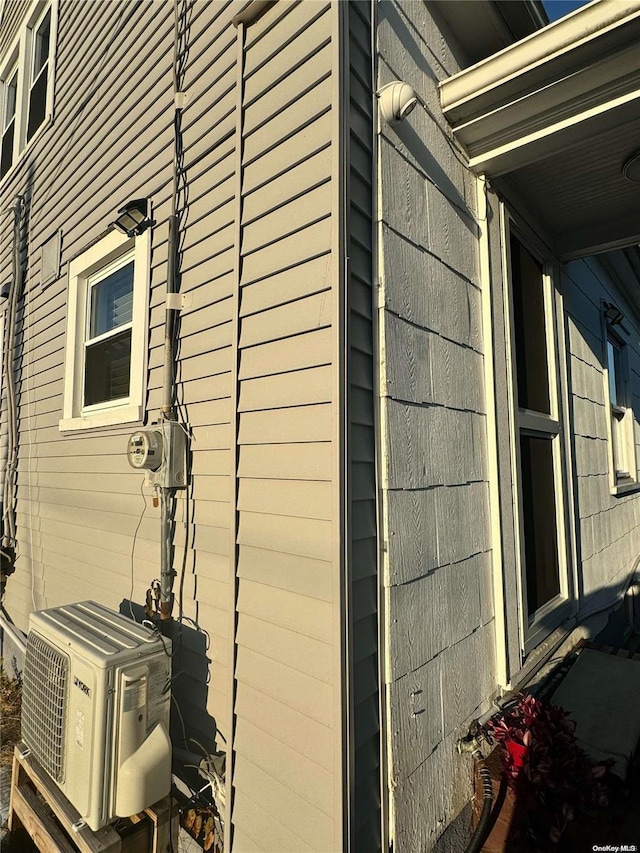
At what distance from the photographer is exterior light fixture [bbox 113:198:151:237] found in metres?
2.95

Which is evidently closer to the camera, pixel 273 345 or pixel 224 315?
pixel 273 345

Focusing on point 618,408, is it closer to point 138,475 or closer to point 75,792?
point 138,475

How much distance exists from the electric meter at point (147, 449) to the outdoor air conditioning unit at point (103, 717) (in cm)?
81

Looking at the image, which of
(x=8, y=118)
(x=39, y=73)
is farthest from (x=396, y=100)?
(x=8, y=118)

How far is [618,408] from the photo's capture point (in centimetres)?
532

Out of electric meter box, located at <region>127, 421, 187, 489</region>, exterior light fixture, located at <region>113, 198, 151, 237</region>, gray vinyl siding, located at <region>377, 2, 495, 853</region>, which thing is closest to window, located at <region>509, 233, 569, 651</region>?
gray vinyl siding, located at <region>377, 2, 495, 853</region>

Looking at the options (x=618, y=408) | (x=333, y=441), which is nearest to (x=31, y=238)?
(x=333, y=441)

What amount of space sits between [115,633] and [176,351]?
1489 millimetres

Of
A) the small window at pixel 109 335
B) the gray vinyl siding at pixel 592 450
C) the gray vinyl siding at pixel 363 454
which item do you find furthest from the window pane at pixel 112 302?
the gray vinyl siding at pixel 592 450

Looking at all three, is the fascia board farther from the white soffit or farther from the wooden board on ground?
the wooden board on ground

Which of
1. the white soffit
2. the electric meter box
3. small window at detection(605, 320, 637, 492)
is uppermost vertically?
the white soffit

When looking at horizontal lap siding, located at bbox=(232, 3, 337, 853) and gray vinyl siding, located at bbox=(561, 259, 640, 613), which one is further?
gray vinyl siding, located at bbox=(561, 259, 640, 613)

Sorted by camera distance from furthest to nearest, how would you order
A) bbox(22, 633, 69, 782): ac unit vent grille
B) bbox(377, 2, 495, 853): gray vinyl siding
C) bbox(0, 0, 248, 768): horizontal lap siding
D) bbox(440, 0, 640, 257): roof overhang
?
bbox(0, 0, 248, 768): horizontal lap siding
bbox(22, 633, 69, 782): ac unit vent grille
bbox(440, 0, 640, 257): roof overhang
bbox(377, 2, 495, 853): gray vinyl siding

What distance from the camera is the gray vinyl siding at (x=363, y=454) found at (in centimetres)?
164
